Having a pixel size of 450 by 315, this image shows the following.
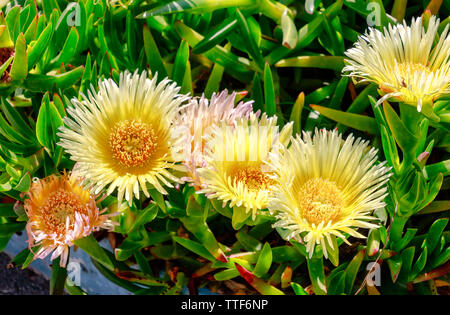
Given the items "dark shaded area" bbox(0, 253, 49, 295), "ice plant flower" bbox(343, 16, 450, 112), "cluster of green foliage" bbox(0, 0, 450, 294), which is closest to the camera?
"ice plant flower" bbox(343, 16, 450, 112)

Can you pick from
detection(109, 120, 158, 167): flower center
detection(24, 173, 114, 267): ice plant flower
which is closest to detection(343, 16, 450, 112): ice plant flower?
detection(109, 120, 158, 167): flower center

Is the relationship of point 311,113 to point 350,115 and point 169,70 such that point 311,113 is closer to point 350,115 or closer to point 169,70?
point 350,115

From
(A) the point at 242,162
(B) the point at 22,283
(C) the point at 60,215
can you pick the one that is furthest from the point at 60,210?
(B) the point at 22,283

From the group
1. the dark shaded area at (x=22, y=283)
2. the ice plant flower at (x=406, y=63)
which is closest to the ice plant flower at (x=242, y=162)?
the ice plant flower at (x=406, y=63)

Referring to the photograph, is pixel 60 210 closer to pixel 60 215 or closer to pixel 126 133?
pixel 60 215

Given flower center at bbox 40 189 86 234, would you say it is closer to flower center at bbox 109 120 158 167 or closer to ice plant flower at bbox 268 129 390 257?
flower center at bbox 109 120 158 167

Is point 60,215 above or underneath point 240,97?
underneath
